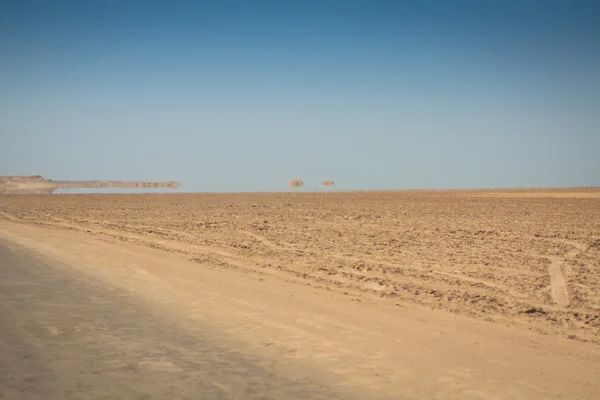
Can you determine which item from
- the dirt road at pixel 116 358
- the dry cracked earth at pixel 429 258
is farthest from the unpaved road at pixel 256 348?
the dry cracked earth at pixel 429 258

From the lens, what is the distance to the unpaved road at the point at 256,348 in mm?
4727

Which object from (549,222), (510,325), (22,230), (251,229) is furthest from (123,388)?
(549,222)

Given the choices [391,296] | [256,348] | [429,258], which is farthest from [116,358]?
[429,258]

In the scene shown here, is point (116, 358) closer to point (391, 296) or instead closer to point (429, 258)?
point (391, 296)

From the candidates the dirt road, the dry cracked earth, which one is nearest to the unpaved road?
the dirt road

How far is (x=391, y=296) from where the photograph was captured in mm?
8414

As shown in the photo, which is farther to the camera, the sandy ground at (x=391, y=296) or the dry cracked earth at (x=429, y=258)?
the dry cracked earth at (x=429, y=258)

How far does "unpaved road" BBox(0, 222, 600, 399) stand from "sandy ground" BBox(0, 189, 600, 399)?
31 millimetres

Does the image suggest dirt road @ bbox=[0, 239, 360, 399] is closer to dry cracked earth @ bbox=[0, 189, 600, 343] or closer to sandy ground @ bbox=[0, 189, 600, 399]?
sandy ground @ bbox=[0, 189, 600, 399]

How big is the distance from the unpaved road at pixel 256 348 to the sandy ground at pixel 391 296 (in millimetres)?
31

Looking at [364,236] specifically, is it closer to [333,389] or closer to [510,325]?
[510,325]

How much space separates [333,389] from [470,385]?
1.35m

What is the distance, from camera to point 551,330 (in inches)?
263

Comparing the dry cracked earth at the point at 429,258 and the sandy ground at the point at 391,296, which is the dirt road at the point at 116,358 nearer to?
the sandy ground at the point at 391,296
